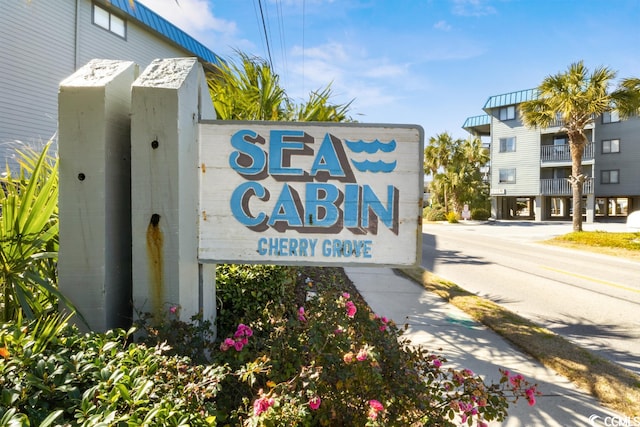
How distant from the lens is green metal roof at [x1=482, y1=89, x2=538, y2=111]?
32781 mm

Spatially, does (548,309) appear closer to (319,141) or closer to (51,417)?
(319,141)

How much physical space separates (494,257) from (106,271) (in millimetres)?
12508

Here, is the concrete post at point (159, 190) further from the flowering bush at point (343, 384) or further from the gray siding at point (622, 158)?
the gray siding at point (622, 158)

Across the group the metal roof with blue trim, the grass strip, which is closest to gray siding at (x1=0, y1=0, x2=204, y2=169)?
the metal roof with blue trim

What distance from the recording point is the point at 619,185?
3117 centimetres

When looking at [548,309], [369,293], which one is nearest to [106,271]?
[369,293]

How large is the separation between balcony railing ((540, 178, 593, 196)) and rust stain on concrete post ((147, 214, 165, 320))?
3680 cm

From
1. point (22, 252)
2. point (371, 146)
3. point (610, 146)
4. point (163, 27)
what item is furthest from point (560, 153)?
point (22, 252)

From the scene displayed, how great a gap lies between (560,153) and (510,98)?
7015 mm

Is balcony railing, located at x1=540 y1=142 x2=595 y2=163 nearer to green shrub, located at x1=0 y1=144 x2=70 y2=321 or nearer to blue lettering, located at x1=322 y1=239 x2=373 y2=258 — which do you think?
blue lettering, located at x1=322 y1=239 x2=373 y2=258

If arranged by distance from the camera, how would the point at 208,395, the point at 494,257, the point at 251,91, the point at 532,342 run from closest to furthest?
the point at 208,395, the point at 532,342, the point at 251,91, the point at 494,257

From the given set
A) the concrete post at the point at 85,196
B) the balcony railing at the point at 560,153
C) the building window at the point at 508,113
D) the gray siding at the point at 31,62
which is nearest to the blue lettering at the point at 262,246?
the concrete post at the point at 85,196

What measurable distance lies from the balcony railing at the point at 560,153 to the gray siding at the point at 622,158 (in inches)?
71.5

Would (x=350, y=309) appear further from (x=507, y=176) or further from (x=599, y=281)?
(x=507, y=176)
